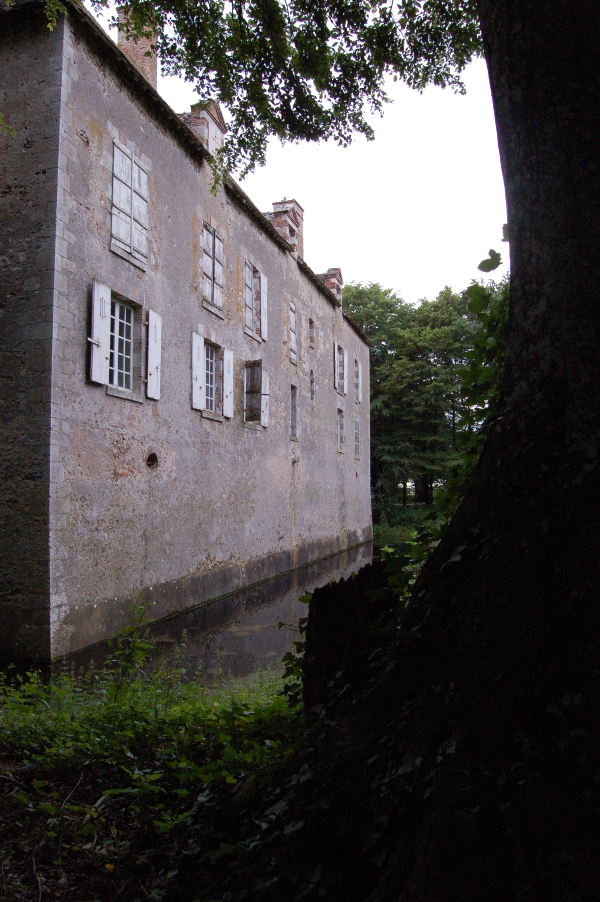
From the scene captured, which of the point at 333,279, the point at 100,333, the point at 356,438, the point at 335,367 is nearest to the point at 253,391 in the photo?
the point at 100,333

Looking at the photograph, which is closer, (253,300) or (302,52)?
(302,52)

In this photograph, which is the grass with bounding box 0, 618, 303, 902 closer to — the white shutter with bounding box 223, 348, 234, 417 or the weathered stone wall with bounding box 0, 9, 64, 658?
the weathered stone wall with bounding box 0, 9, 64, 658

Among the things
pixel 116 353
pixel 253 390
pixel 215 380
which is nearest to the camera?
pixel 116 353

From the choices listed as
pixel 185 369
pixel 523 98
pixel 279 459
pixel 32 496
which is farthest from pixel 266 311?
pixel 523 98

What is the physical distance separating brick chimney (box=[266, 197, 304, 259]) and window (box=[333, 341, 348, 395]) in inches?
163

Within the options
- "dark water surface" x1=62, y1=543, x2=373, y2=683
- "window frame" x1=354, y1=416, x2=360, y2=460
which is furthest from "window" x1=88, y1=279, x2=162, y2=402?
"window frame" x1=354, y1=416, x2=360, y2=460

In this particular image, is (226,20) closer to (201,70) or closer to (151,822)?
(201,70)

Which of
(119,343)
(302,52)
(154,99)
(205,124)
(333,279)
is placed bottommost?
(119,343)

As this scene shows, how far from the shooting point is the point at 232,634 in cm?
932

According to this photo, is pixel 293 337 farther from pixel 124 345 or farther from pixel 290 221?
pixel 124 345

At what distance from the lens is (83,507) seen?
7965mm

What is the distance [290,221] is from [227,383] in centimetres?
704

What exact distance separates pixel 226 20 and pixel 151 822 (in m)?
5.87

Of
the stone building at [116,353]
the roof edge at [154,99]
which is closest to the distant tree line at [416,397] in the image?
the roof edge at [154,99]
